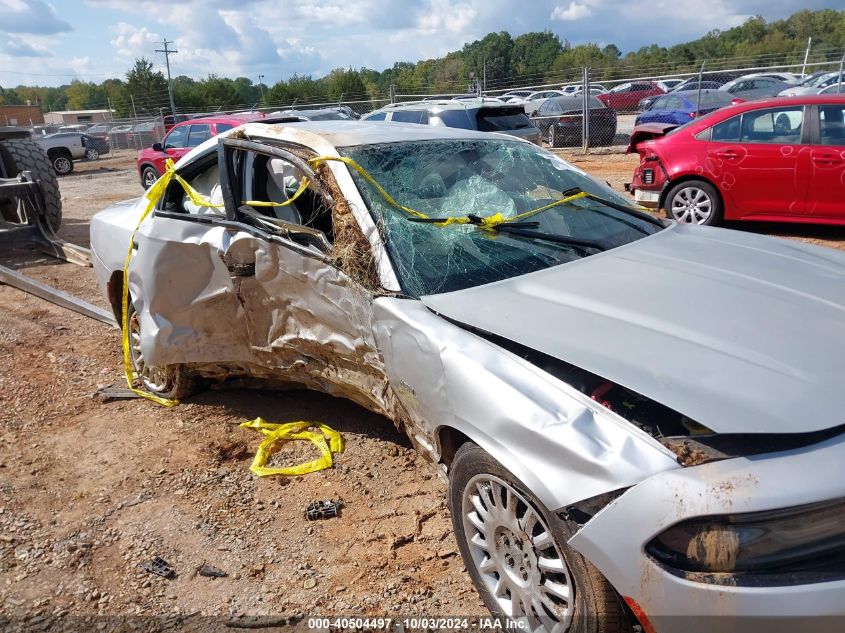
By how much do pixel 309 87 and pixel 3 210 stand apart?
141 ft

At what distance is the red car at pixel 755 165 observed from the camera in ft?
23.3

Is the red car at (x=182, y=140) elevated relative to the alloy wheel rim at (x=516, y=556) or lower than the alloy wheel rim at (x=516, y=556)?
elevated

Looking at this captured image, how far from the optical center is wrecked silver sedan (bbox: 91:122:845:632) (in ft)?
5.62

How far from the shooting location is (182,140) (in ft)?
48.2

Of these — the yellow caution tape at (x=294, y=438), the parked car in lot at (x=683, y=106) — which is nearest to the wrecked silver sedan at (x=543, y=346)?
the yellow caution tape at (x=294, y=438)

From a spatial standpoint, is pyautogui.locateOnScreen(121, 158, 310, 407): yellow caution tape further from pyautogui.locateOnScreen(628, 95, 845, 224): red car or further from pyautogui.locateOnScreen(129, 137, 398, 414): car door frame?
pyautogui.locateOnScreen(628, 95, 845, 224): red car

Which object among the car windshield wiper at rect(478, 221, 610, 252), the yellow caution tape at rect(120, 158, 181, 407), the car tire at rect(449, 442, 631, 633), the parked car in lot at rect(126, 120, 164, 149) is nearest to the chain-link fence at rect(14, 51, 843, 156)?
the parked car in lot at rect(126, 120, 164, 149)

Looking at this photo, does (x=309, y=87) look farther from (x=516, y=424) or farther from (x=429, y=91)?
(x=516, y=424)

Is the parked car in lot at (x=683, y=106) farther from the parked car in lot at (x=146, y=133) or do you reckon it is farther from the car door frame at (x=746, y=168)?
the parked car in lot at (x=146, y=133)

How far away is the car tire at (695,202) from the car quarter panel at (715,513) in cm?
660

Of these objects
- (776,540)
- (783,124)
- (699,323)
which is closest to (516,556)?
(776,540)

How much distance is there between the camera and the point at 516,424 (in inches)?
79.9

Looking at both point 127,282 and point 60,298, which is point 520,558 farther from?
point 60,298

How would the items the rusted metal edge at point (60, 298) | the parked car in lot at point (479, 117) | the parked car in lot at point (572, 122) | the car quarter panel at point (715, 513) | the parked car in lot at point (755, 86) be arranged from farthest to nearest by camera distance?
the parked car in lot at point (755, 86), the parked car in lot at point (572, 122), the parked car in lot at point (479, 117), the rusted metal edge at point (60, 298), the car quarter panel at point (715, 513)
